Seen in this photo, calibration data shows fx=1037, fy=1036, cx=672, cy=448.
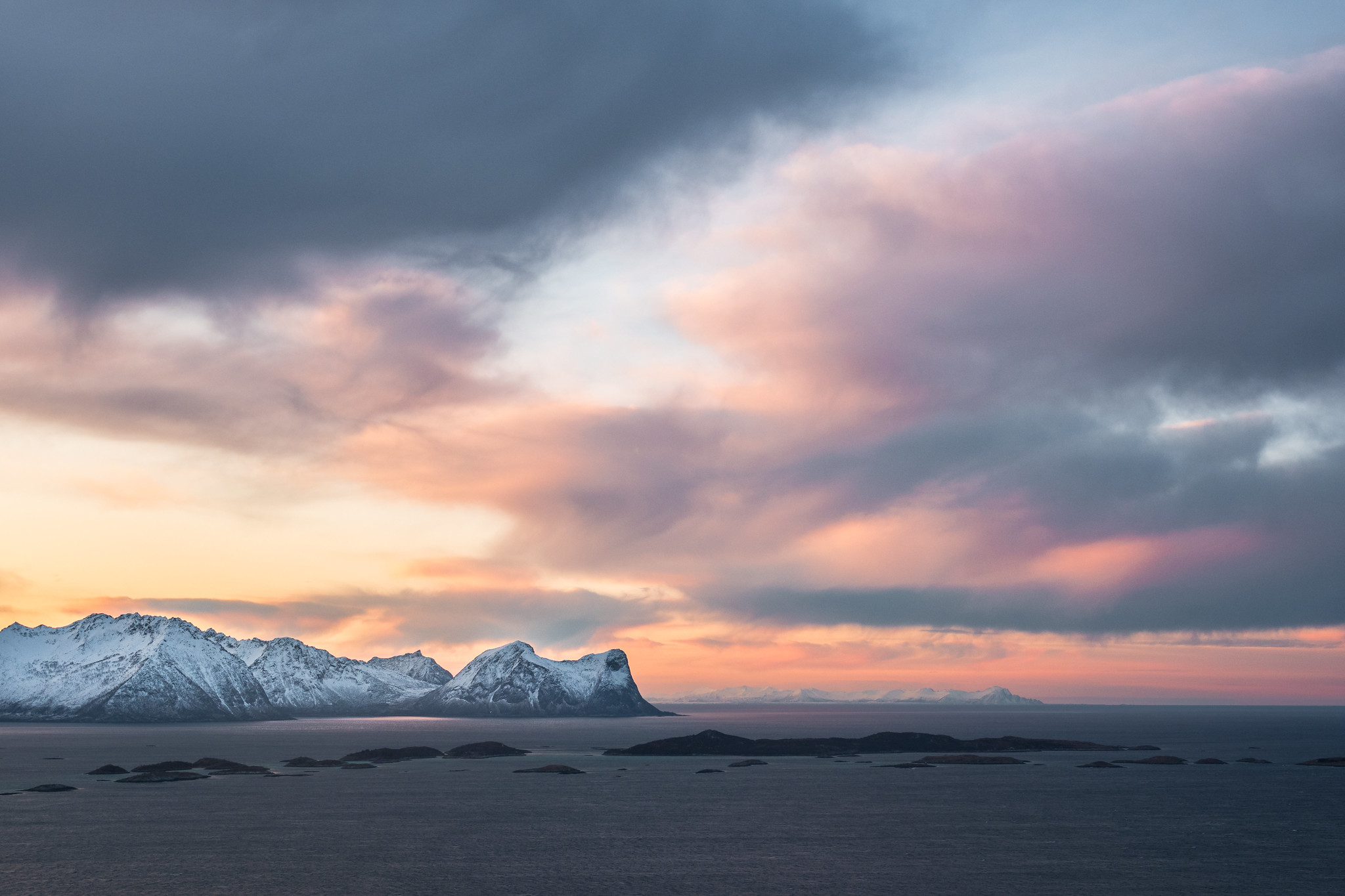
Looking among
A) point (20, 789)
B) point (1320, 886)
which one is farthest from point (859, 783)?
point (20, 789)

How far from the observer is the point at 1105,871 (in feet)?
299

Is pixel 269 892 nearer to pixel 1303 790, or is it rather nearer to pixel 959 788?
pixel 959 788

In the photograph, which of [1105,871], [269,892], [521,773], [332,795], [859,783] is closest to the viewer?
[269,892]

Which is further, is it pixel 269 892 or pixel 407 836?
pixel 407 836

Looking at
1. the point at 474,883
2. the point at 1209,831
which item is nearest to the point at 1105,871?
the point at 1209,831

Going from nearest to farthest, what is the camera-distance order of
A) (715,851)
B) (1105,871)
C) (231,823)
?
(1105,871)
(715,851)
(231,823)

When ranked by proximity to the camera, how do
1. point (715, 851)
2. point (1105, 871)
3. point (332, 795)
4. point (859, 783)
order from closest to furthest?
point (1105, 871) < point (715, 851) < point (332, 795) < point (859, 783)

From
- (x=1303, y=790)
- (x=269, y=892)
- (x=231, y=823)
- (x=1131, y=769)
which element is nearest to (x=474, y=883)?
(x=269, y=892)

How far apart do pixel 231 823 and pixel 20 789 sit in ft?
200

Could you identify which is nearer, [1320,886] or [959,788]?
[1320,886]

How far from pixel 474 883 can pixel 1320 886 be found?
6974 centimetres

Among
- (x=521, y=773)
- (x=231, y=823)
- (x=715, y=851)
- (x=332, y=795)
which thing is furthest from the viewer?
(x=521, y=773)

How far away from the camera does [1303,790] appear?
519 feet

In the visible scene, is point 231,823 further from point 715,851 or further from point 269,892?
point 715,851
